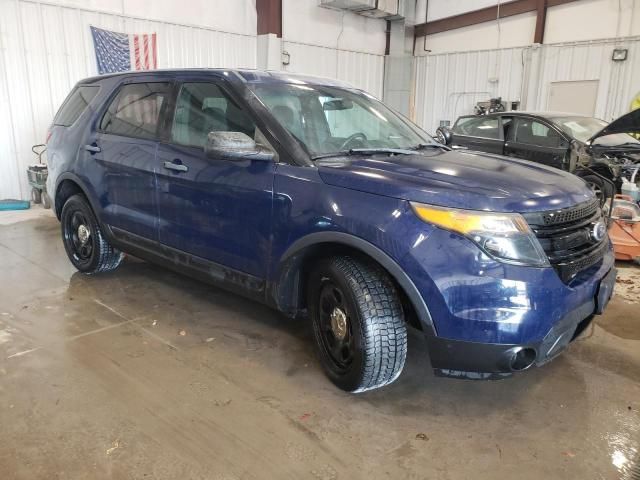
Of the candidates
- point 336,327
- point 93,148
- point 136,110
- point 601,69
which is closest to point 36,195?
point 93,148

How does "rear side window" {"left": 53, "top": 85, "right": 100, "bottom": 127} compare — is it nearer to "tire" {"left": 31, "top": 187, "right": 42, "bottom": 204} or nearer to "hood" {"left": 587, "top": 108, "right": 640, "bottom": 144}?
"tire" {"left": 31, "top": 187, "right": 42, "bottom": 204}

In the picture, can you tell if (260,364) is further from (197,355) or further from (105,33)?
(105,33)

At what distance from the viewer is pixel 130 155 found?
139 inches

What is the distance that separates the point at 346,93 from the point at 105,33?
6.26m

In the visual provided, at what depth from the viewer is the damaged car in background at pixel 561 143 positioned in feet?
21.5

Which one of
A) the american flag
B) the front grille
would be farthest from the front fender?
the american flag

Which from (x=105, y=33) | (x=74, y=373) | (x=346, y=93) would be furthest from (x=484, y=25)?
(x=74, y=373)

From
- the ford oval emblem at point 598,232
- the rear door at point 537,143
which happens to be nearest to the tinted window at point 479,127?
the rear door at point 537,143

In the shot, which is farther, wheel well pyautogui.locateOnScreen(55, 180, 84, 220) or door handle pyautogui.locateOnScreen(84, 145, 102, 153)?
wheel well pyautogui.locateOnScreen(55, 180, 84, 220)

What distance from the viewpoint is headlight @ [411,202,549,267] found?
2.09 meters

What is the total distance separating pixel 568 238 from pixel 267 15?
30.7ft

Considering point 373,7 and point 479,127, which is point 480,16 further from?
point 479,127

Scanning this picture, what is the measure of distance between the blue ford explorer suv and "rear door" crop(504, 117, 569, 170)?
14.1 feet

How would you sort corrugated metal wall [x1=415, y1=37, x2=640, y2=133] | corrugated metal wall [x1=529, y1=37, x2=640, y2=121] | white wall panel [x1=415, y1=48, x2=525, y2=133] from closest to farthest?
corrugated metal wall [x1=529, y1=37, x2=640, y2=121] < corrugated metal wall [x1=415, y1=37, x2=640, y2=133] < white wall panel [x1=415, y1=48, x2=525, y2=133]
